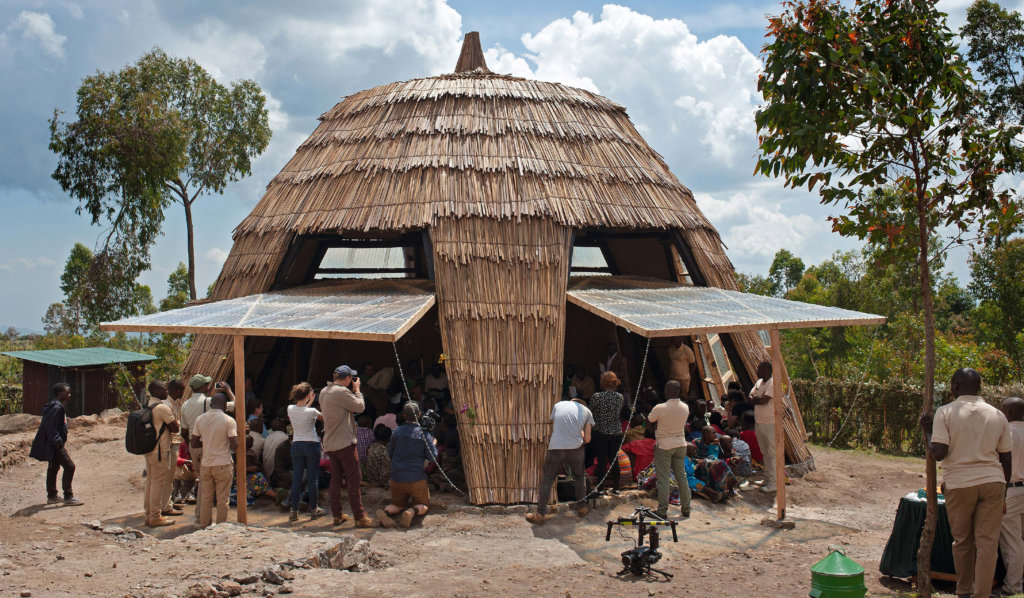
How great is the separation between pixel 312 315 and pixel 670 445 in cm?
398

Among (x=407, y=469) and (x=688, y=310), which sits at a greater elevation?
(x=688, y=310)

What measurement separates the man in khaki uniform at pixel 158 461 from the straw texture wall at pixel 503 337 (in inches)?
113

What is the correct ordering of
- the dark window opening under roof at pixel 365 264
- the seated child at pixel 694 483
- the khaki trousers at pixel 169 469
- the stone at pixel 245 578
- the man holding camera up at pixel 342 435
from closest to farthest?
the stone at pixel 245 578 < the man holding camera up at pixel 342 435 < the khaki trousers at pixel 169 469 < the seated child at pixel 694 483 < the dark window opening under roof at pixel 365 264

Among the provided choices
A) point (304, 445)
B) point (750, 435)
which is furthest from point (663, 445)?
point (304, 445)

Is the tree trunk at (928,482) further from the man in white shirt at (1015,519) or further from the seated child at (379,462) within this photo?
the seated child at (379,462)

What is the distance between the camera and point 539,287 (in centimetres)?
920

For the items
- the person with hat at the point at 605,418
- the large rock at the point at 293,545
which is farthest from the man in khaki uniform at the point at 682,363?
the large rock at the point at 293,545

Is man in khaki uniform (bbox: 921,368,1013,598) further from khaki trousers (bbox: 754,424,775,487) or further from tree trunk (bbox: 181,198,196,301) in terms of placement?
tree trunk (bbox: 181,198,196,301)

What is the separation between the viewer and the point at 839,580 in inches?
206

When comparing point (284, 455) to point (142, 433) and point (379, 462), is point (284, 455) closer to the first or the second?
point (379, 462)

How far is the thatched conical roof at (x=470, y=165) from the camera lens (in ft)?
32.2

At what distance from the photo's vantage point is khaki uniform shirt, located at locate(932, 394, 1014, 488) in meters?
5.50

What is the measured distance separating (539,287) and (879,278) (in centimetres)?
1696

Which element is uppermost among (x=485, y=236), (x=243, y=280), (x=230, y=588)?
(x=485, y=236)
